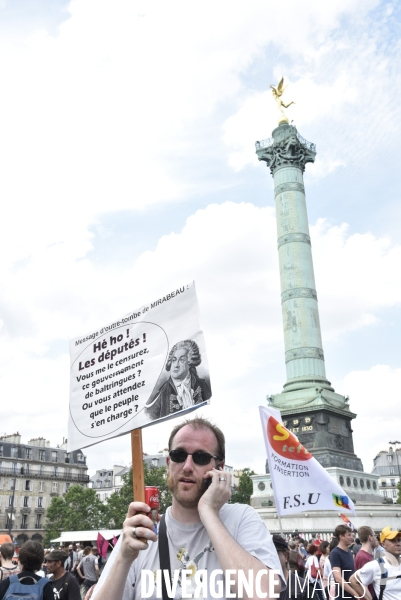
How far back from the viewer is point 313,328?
36.6 meters

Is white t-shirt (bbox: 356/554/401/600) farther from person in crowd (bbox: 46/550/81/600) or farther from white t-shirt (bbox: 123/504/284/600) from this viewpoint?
white t-shirt (bbox: 123/504/284/600)

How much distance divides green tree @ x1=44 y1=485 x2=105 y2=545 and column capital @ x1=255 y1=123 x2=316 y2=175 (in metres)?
34.8

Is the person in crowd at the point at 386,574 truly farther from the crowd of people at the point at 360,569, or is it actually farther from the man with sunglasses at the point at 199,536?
the man with sunglasses at the point at 199,536

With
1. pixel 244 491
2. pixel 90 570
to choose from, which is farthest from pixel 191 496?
pixel 244 491

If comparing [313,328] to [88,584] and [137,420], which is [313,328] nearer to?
[88,584]

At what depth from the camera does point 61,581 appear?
6.23 metres

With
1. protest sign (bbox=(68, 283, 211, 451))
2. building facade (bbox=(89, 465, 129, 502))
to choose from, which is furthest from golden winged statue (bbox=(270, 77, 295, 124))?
building facade (bbox=(89, 465, 129, 502))

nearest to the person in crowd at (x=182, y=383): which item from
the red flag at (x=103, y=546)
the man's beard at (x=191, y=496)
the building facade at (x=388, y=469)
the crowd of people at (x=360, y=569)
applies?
the man's beard at (x=191, y=496)

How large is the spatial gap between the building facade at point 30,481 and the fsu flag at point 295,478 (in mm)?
51777

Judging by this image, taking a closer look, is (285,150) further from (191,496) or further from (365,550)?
(191,496)

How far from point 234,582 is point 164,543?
0.43 metres

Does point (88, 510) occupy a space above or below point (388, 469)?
below

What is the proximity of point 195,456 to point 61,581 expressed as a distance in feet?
14.9

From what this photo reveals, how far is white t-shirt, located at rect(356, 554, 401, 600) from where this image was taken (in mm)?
5387
